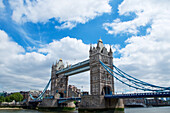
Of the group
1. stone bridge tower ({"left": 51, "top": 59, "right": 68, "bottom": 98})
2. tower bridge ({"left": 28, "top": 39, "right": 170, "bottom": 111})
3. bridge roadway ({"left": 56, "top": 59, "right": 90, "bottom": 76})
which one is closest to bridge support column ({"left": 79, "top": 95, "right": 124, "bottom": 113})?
tower bridge ({"left": 28, "top": 39, "right": 170, "bottom": 111})

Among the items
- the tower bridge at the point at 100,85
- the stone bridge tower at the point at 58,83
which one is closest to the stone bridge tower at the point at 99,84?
the tower bridge at the point at 100,85

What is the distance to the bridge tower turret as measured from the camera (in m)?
44.0

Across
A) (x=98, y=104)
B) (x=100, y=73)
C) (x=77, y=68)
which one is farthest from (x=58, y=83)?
(x=98, y=104)

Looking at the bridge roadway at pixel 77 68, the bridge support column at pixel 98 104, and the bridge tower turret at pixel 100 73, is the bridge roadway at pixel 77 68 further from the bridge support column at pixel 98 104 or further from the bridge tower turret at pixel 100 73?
the bridge support column at pixel 98 104

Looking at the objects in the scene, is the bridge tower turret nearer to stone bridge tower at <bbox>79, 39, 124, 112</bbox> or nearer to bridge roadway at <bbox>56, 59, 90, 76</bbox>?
stone bridge tower at <bbox>79, 39, 124, 112</bbox>

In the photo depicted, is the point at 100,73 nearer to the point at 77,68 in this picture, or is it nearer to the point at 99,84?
the point at 99,84

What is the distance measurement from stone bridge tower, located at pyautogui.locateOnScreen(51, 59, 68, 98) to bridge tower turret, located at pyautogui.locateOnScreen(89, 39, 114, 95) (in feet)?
65.7

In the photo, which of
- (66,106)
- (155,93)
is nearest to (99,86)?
(155,93)

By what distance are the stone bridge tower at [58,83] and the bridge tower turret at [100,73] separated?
20017 mm

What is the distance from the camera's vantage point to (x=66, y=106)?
5819cm

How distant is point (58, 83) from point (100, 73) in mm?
27229

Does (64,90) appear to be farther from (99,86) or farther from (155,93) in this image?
(155,93)

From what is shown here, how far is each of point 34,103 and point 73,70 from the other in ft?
115

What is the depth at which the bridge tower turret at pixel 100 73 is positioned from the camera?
43969 mm
